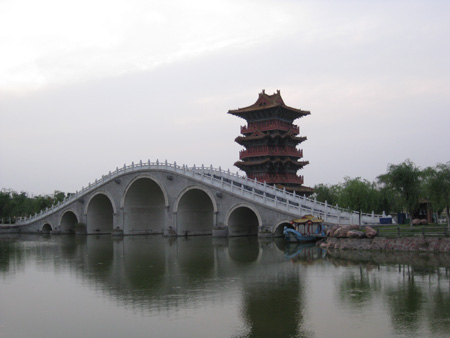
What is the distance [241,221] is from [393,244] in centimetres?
1811

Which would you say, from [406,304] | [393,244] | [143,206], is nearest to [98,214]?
[143,206]

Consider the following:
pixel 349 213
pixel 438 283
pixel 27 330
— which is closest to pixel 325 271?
pixel 438 283

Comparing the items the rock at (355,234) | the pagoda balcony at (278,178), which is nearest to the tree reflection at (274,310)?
the rock at (355,234)

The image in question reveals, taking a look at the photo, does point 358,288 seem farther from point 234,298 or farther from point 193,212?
point 193,212

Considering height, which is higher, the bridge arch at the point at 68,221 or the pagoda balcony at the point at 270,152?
the pagoda balcony at the point at 270,152

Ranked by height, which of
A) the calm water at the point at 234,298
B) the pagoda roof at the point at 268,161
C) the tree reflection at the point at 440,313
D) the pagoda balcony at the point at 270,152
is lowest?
the calm water at the point at 234,298

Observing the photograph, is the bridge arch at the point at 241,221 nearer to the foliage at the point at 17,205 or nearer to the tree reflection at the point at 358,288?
the tree reflection at the point at 358,288

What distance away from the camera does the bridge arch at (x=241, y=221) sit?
3734cm

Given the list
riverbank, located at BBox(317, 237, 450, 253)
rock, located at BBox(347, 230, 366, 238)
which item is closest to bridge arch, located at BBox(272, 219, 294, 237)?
riverbank, located at BBox(317, 237, 450, 253)

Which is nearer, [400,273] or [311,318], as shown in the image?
[311,318]

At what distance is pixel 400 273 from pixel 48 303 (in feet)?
37.3

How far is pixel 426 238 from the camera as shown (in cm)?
2189

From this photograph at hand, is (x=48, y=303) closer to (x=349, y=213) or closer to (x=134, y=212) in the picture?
(x=349, y=213)

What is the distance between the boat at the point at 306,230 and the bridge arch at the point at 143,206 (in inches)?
739
